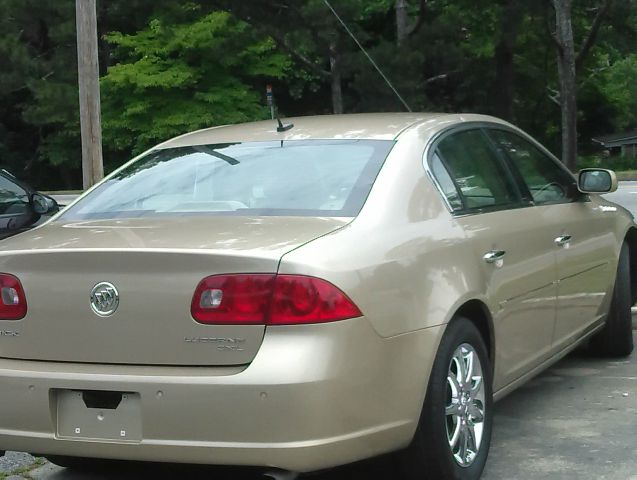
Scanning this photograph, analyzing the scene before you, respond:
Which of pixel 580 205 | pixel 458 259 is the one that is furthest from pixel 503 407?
pixel 458 259

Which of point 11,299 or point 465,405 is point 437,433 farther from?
point 11,299

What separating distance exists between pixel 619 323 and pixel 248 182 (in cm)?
298

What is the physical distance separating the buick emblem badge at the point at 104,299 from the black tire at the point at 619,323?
3.54m

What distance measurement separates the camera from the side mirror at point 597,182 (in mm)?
5329

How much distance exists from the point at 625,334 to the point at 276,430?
3.57 metres

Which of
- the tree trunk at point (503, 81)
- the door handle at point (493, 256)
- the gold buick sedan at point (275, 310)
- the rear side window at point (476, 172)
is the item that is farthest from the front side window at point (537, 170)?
the tree trunk at point (503, 81)

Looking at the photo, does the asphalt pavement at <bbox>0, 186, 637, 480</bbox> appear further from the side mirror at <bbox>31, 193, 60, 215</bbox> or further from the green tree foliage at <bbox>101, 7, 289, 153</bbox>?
the green tree foliage at <bbox>101, 7, 289, 153</bbox>

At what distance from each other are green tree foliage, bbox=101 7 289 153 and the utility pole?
24302 mm

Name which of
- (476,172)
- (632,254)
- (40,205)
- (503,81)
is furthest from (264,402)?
(503,81)

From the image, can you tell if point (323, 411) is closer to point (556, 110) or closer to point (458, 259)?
point (458, 259)

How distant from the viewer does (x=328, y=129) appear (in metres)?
4.34

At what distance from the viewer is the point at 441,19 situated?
25.7 meters

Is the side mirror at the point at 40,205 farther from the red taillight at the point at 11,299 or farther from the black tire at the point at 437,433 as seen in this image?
the black tire at the point at 437,433

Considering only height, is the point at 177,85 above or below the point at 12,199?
above
